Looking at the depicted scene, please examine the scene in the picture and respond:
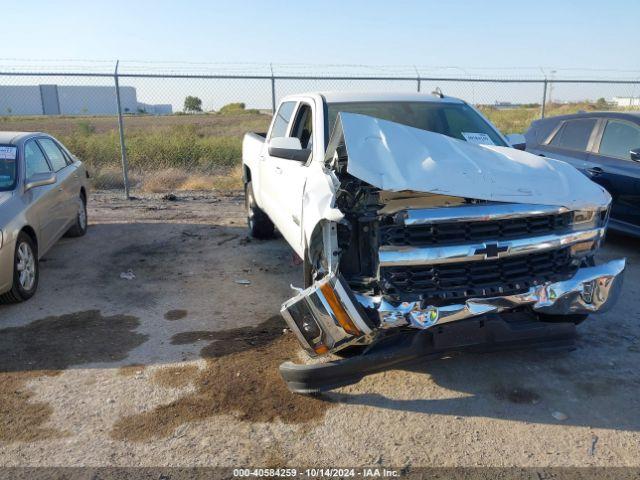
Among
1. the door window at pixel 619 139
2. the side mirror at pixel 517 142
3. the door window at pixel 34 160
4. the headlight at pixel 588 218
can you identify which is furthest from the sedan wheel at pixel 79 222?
the door window at pixel 619 139

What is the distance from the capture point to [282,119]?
593 cm

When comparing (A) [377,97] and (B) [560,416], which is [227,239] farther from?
(B) [560,416]

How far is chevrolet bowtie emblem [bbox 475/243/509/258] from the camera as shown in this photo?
3.22m

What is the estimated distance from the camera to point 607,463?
287cm

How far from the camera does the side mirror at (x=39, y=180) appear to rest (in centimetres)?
554

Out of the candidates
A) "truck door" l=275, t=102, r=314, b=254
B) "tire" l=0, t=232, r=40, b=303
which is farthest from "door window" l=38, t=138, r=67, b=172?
"truck door" l=275, t=102, r=314, b=254

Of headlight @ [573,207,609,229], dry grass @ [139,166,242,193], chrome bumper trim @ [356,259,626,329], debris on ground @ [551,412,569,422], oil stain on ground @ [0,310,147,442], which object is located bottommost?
dry grass @ [139,166,242,193]

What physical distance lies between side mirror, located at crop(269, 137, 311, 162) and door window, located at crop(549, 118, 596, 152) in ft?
15.0

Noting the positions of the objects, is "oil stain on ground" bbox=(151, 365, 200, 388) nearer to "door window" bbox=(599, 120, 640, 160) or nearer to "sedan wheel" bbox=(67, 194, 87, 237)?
"sedan wheel" bbox=(67, 194, 87, 237)

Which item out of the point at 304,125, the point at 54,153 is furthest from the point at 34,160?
the point at 304,125

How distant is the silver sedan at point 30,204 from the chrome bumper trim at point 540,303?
139 inches

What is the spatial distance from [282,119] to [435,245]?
3.22 metres

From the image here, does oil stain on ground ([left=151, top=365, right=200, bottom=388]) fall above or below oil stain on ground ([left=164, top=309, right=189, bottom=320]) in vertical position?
above

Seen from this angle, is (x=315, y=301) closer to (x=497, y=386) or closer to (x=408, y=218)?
(x=408, y=218)
